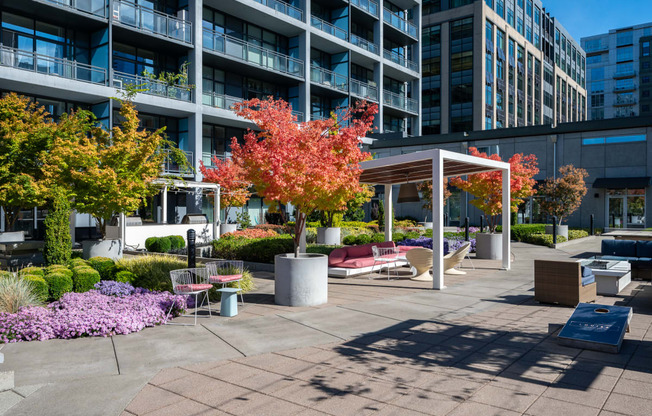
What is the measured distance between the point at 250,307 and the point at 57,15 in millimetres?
20505

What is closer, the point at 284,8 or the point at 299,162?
the point at 299,162

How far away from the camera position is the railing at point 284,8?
3089cm

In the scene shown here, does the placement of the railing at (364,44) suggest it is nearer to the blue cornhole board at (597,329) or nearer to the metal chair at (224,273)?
the metal chair at (224,273)

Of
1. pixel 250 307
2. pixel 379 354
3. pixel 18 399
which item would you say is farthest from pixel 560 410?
pixel 250 307

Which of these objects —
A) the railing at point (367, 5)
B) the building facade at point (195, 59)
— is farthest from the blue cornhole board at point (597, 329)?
the railing at point (367, 5)

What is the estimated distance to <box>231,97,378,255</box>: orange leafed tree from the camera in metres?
9.61

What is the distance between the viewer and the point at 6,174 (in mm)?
16281

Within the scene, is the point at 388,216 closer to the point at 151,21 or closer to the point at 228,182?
the point at 228,182

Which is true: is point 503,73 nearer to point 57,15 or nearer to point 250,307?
point 57,15

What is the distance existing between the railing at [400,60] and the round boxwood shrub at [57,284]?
120 feet

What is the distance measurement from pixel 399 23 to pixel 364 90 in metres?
9.10

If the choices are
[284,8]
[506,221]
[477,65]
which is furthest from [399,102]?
[506,221]

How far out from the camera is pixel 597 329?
21.6ft

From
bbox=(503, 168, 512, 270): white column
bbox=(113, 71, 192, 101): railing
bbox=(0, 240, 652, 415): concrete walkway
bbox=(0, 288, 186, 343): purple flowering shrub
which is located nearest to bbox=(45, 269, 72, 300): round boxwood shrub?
bbox=(0, 288, 186, 343): purple flowering shrub
